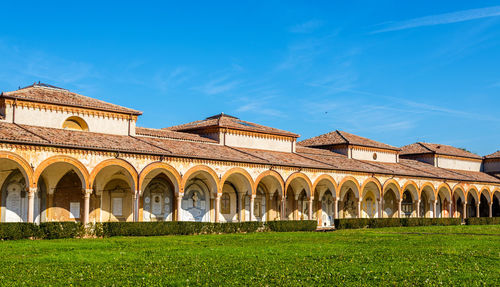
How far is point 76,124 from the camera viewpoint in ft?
94.4

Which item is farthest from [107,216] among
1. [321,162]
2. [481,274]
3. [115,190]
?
[481,274]

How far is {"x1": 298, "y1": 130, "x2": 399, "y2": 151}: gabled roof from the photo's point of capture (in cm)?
4427

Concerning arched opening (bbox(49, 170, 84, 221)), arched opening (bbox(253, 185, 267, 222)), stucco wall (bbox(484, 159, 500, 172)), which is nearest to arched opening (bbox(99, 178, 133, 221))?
arched opening (bbox(49, 170, 84, 221))

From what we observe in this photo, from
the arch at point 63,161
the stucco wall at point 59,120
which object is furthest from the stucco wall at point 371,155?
the arch at point 63,161

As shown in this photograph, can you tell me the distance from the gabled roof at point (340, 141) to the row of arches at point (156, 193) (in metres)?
3.87

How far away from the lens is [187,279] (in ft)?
37.2

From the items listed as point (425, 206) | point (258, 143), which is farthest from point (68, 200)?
point (425, 206)

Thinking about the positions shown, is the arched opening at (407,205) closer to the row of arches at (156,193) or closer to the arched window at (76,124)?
the row of arches at (156,193)

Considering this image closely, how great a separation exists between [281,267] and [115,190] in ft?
57.8

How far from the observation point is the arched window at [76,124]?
93.1 feet

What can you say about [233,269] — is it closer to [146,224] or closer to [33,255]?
[33,255]

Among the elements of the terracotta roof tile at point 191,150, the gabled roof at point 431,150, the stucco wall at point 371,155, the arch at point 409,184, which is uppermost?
the gabled roof at point 431,150

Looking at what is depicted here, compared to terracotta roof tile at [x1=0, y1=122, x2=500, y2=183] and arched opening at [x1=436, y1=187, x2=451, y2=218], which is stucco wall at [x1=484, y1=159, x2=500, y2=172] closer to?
arched opening at [x1=436, y1=187, x2=451, y2=218]

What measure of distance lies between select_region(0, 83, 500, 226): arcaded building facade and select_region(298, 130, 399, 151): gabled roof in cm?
20
